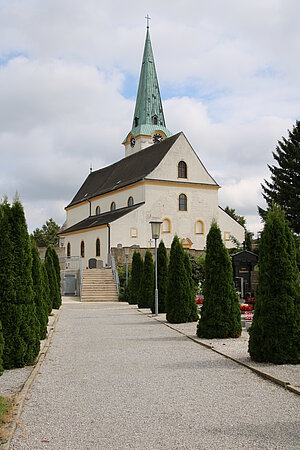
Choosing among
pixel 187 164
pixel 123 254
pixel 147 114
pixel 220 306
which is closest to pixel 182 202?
pixel 187 164

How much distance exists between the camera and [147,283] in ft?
88.5

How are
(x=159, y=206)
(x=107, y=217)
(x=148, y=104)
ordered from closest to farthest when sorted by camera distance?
1. (x=159, y=206)
2. (x=107, y=217)
3. (x=148, y=104)

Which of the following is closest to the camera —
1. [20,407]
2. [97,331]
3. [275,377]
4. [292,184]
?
[20,407]

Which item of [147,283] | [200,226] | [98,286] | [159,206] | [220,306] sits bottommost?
[98,286]

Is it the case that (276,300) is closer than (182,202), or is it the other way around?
(276,300)

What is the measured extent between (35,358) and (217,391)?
14.7 feet

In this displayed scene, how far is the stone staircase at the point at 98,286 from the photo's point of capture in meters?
35.7

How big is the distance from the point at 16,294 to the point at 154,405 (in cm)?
436

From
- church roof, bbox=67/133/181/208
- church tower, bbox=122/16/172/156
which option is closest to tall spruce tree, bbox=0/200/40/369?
church roof, bbox=67/133/181/208

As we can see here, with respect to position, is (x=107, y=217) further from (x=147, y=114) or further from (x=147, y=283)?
(x=147, y=283)

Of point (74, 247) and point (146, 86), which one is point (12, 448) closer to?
point (74, 247)

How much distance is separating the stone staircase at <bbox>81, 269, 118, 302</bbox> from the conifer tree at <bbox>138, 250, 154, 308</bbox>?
847 cm

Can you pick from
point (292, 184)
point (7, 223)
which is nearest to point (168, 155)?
point (292, 184)

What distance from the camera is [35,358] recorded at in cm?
1040
